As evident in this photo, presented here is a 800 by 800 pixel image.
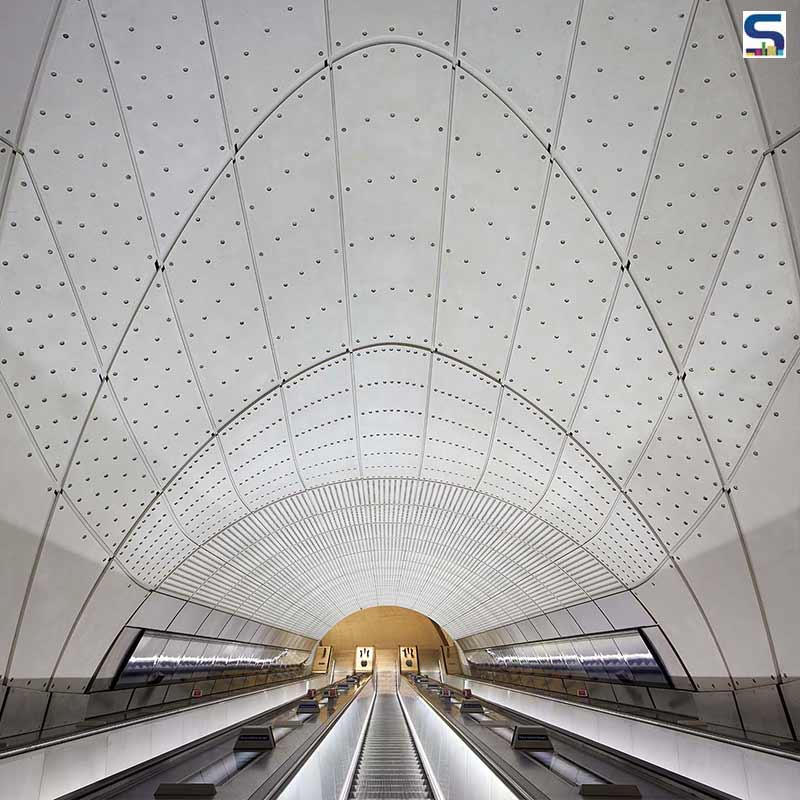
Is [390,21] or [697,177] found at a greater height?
[390,21]

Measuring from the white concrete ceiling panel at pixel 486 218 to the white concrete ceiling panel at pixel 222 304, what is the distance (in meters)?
2.32

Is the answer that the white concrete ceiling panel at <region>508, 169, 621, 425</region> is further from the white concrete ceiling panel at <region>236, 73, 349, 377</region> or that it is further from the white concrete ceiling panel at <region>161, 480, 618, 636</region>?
the white concrete ceiling panel at <region>161, 480, 618, 636</region>

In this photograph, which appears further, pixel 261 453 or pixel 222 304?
pixel 261 453

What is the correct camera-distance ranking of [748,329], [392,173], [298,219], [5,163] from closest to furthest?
[5,163]
[748,329]
[392,173]
[298,219]

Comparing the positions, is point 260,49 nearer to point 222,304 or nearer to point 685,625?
point 222,304

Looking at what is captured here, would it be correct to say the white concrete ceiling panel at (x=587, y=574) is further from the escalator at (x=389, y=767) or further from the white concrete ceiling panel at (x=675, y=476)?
the escalator at (x=389, y=767)

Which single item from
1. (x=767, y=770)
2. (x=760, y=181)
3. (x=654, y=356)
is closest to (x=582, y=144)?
(x=760, y=181)

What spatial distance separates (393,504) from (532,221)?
10301mm

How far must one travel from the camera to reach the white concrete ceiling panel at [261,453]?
966 centimetres

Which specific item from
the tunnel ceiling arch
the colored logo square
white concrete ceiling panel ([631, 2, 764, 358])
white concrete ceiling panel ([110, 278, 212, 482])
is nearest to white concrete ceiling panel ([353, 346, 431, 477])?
the tunnel ceiling arch

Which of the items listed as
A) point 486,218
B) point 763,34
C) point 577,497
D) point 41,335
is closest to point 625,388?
point 486,218

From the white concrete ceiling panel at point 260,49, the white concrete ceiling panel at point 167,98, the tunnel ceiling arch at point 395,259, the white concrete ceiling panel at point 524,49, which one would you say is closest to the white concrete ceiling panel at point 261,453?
the tunnel ceiling arch at point 395,259

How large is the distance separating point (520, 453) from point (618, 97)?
6.29 m

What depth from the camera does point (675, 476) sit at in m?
8.70
